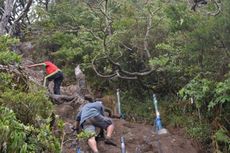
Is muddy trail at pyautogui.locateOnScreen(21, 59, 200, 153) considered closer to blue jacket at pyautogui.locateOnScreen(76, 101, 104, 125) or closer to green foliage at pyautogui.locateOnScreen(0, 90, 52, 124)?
blue jacket at pyautogui.locateOnScreen(76, 101, 104, 125)

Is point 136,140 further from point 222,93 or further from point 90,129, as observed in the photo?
point 222,93

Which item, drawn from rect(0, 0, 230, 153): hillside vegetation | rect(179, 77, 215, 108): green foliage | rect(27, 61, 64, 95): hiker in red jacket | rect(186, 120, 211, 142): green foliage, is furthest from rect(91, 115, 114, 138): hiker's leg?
rect(27, 61, 64, 95): hiker in red jacket

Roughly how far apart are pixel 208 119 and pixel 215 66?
4.29 ft

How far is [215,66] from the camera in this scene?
10.5 meters

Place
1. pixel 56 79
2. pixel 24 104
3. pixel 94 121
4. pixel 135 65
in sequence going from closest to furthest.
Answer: pixel 24 104
pixel 94 121
pixel 56 79
pixel 135 65

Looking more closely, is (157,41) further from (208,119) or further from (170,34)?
(208,119)

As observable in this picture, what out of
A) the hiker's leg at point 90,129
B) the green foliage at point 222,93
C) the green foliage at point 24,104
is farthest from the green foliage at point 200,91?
the green foliage at point 24,104

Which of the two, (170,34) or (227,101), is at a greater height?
(170,34)

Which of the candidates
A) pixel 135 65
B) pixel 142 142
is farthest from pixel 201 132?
pixel 135 65

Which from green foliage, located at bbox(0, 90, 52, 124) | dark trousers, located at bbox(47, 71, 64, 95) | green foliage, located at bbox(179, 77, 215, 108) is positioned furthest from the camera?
dark trousers, located at bbox(47, 71, 64, 95)

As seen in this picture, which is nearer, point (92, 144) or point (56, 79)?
point (92, 144)

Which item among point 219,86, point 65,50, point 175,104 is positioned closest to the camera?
point 219,86

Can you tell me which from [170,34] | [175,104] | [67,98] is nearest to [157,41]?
[170,34]

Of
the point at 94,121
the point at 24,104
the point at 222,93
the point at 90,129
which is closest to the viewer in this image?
the point at 24,104
